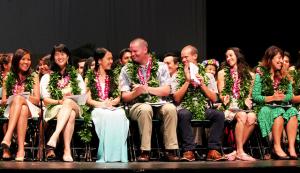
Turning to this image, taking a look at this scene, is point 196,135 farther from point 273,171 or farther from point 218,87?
point 273,171

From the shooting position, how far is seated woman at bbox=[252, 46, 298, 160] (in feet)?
22.1

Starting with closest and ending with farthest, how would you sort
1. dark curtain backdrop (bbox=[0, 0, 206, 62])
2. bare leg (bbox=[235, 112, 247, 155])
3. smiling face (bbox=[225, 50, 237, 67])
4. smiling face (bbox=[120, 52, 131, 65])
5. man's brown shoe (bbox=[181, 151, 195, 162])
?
man's brown shoe (bbox=[181, 151, 195, 162])
bare leg (bbox=[235, 112, 247, 155])
smiling face (bbox=[225, 50, 237, 67])
smiling face (bbox=[120, 52, 131, 65])
dark curtain backdrop (bbox=[0, 0, 206, 62])

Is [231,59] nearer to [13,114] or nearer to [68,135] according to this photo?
[68,135]

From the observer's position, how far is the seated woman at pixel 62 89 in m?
6.37

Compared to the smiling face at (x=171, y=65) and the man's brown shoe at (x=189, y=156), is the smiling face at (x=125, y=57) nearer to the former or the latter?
the smiling face at (x=171, y=65)

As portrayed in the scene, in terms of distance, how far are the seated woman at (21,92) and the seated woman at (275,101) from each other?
96.5 inches

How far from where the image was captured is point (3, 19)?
973 cm

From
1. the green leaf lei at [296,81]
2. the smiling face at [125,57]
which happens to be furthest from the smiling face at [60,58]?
the green leaf lei at [296,81]

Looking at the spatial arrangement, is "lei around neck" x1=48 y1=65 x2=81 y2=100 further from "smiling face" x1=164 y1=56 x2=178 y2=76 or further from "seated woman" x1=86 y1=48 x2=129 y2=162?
"smiling face" x1=164 y1=56 x2=178 y2=76

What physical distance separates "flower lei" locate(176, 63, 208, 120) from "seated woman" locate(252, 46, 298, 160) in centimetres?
66

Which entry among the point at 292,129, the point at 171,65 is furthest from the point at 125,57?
the point at 292,129

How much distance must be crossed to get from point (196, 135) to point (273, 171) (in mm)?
1886

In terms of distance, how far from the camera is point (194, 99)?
6.69m

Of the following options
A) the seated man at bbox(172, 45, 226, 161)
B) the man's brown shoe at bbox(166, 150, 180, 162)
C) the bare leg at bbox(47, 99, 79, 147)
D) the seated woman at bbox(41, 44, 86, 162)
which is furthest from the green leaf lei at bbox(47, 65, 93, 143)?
the seated man at bbox(172, 45, 226, 161)
